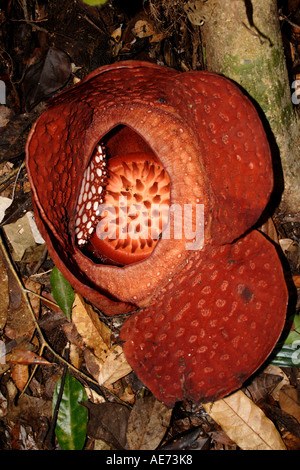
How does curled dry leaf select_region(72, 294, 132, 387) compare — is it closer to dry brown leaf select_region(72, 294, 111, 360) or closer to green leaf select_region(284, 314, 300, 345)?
dry brown leaf select_region(72, 294, 111, 360)

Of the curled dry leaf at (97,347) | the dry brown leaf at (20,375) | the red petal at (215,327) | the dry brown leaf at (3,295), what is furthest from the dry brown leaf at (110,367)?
the dry brown leaf at (3,295)

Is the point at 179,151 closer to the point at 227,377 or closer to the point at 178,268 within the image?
the point at 178,268

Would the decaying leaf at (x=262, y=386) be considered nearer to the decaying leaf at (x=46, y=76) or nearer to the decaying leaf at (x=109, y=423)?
the decaying leaf at (x=109, y=423)

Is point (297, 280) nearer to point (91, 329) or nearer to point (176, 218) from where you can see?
point (176, 218)

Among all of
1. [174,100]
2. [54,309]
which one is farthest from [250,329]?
[54,309]

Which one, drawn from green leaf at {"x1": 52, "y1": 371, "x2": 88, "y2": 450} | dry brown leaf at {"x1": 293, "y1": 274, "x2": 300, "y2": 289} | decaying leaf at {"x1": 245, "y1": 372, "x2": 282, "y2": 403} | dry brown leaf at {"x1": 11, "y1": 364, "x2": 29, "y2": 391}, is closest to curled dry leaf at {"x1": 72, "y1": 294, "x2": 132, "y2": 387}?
green leaf at {"x1": 52, "y1": 371, "x2": 88, "y2": 450}

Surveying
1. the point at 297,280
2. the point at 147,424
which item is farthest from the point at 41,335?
the point at 297,280
